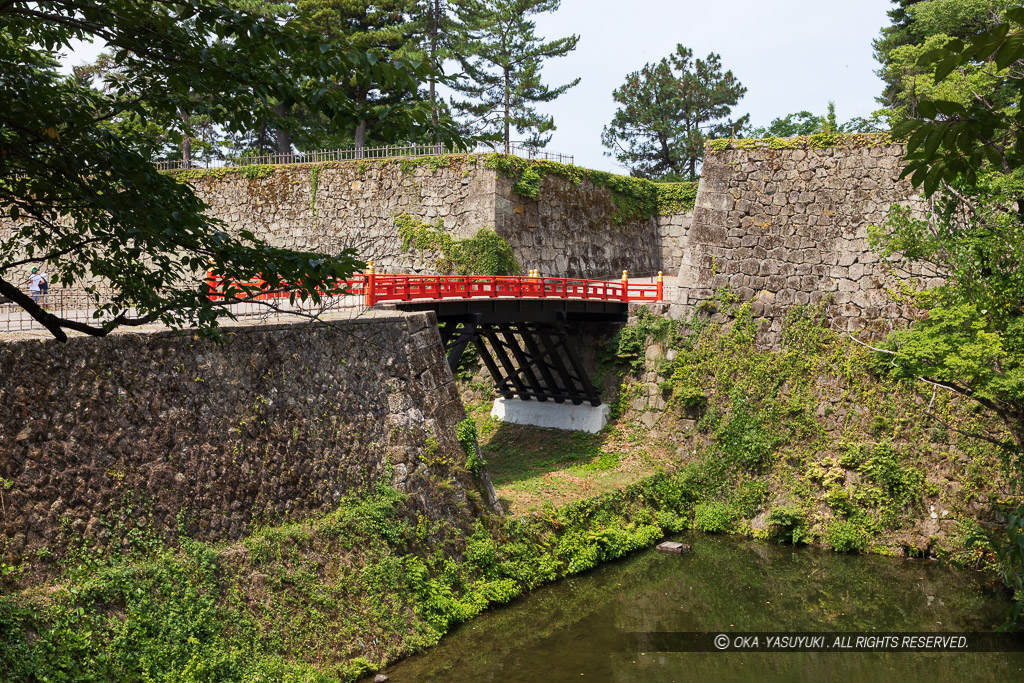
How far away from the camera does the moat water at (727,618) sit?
1532 centimetres

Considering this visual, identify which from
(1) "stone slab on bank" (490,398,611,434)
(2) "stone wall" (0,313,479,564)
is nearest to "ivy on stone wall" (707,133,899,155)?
(1) "stone slab on bank" (490,398,611,434)

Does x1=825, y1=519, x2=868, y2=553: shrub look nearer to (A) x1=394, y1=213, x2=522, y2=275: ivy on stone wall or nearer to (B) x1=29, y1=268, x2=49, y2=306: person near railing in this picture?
(A) x1=394, y1=213, x2=522, y2=275: ivy on stone wall

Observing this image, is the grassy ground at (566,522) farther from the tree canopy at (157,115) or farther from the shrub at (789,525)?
the tree canopy at (157,115)

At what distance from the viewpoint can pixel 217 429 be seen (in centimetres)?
1516

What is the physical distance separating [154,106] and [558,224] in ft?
79.2

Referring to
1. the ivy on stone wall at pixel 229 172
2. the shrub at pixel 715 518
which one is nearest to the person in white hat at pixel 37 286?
the ivy on stone wall at pixel 229 172

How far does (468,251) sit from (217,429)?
14.6 m

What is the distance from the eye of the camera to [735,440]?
24562 mm

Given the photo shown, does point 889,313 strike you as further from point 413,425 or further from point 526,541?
point 413,425

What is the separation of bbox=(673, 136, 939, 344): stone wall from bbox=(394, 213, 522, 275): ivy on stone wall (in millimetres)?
5801

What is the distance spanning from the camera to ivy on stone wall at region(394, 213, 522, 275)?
2830cm

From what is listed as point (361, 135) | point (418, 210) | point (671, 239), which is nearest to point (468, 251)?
point (418, 210)

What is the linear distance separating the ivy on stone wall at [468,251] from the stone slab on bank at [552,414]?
4378 mm

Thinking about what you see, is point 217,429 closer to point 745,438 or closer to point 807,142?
point 745,438
